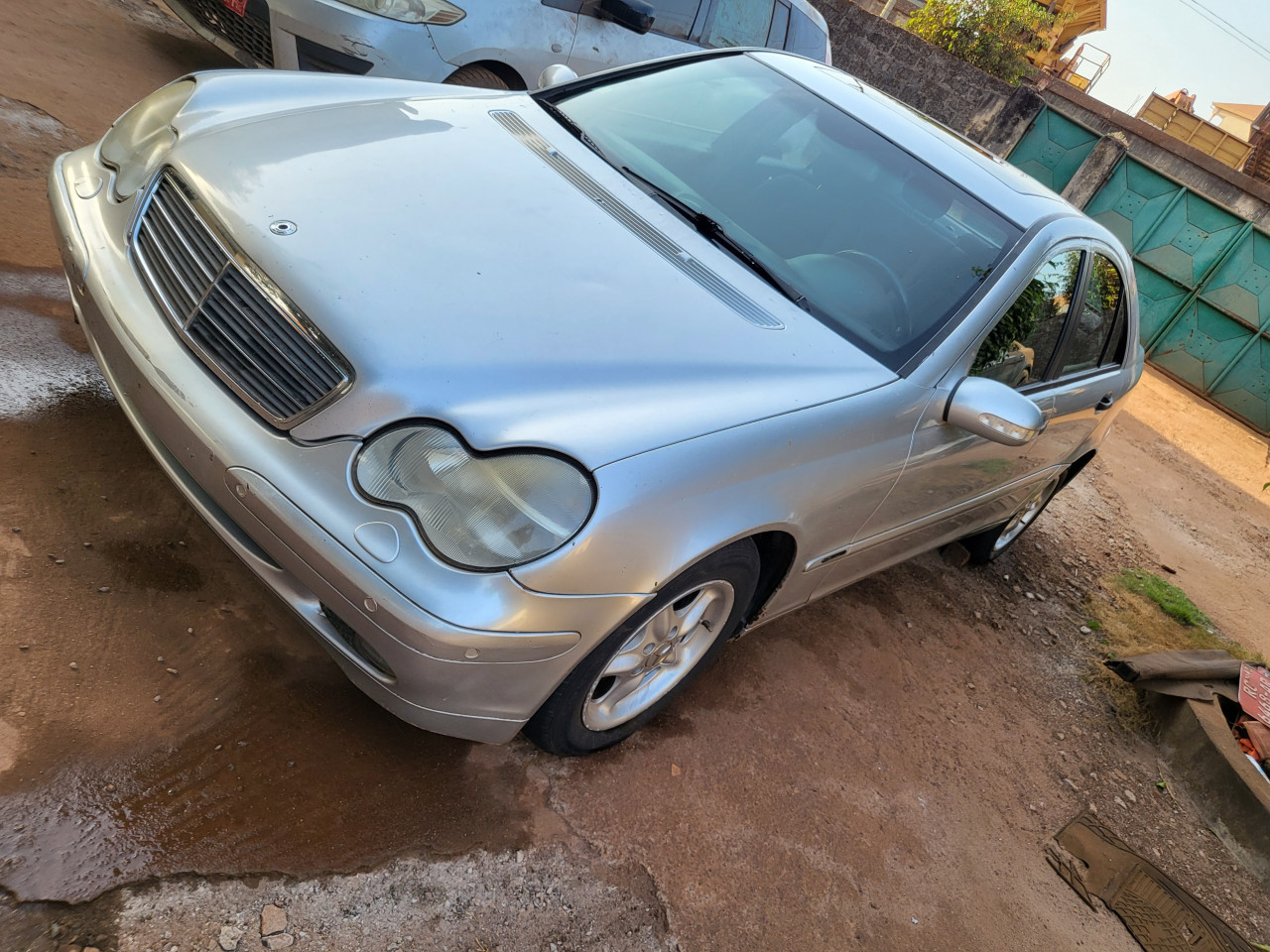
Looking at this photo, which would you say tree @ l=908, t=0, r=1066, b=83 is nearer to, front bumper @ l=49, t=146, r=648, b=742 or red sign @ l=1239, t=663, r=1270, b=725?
red sign @ l=1239, t=663, r=1270, b=725

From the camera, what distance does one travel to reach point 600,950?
6.69 feet

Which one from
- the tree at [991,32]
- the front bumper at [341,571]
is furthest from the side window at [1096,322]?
the tree at [991,32]

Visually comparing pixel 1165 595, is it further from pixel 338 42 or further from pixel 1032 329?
pixel 338 42

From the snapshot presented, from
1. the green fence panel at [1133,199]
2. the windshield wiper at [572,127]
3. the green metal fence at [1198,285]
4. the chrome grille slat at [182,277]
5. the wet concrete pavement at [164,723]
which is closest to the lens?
the wet concrete pavement at [164,723]

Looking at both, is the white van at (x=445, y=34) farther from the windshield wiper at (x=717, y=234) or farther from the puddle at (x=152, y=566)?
the puddle at (x=152, y=566)

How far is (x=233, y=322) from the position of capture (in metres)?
2.00

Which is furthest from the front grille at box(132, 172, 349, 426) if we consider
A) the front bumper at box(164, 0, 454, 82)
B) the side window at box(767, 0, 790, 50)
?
the side window at box(767, 0, 790, 50)

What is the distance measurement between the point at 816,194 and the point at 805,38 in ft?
17.1

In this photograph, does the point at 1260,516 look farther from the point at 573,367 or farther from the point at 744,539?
the point at 573,367

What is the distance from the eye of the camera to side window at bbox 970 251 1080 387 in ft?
9.19

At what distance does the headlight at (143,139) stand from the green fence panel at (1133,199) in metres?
10.8

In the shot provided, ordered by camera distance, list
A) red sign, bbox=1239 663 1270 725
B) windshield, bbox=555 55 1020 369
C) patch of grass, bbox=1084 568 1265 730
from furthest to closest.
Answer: patch of grass, bbox=1084 568 1265 730
red sign, bbox=1239 663 1270 725
windshield, bbox=555 55 1020 369

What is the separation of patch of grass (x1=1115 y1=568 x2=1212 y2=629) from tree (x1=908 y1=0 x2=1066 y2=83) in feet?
38.3

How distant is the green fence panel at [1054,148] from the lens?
38.1 ft
